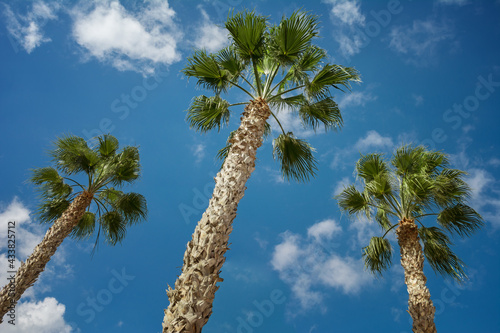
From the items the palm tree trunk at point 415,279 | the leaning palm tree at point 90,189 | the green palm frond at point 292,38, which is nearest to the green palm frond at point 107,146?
the leaning palm tree at point 90,189

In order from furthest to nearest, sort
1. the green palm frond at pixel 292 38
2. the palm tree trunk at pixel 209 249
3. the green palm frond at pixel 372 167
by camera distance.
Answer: the green palm frond at pixel 372 167 < the green palm frond at pixel 292 38 < the palm tree trunk at pixel 209 249

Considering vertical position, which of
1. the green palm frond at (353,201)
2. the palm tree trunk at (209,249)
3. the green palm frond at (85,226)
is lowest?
the palm tree trunk at (209,249)

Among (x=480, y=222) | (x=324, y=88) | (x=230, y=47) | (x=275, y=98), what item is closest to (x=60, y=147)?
(x=230, y=47)

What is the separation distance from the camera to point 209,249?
411cm

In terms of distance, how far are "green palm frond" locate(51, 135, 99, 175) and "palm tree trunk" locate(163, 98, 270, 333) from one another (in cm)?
635

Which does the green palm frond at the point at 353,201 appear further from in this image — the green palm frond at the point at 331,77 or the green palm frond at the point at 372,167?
the green palm frond at the point at 331,77

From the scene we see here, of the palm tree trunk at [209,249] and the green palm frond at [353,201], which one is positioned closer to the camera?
the palm tree trunk at [209,249]

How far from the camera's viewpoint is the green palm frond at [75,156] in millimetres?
9727

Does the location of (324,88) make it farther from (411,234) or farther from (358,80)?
(411,234)

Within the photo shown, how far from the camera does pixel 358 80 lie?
266 inches

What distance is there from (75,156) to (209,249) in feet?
25.7

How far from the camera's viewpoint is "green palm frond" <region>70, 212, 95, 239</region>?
34.6ft

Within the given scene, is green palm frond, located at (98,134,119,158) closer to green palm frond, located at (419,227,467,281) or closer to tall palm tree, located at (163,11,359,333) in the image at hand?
tall palm tree, located at (163,11,359,333)

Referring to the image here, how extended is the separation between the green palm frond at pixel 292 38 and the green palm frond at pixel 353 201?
15.1 feet
